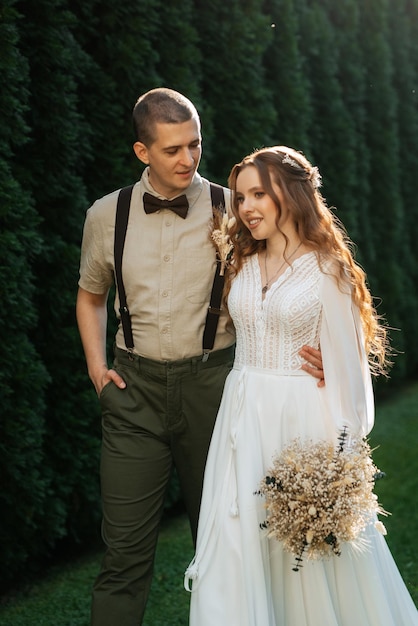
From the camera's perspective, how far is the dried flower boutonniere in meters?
3.60

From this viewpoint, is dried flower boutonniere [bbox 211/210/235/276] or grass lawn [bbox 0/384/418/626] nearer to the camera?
dried flower boutonniere [bbox 211/210/235/276]

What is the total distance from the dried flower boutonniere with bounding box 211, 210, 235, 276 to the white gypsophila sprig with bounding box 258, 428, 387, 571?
0.79 m

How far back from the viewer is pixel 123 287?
3674 millimetres

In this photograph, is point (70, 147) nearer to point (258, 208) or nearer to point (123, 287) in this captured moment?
point (123, 287)

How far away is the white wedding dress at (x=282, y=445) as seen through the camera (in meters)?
3.24

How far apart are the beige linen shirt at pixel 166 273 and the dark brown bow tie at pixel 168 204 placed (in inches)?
1.4

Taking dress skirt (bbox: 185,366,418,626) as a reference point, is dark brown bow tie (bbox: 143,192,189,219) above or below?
above

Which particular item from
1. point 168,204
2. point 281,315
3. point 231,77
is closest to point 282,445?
point 281,315

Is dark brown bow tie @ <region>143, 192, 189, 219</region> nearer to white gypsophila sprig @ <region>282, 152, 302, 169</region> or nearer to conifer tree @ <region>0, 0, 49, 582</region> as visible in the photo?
white gypsophila sprig @ <region>282, 152, 302, 169</region>

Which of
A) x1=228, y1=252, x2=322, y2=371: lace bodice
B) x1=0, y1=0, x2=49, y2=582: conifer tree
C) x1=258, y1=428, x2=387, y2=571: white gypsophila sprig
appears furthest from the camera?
x1=0, y1=0, x2=49, y2=582: conifer tree

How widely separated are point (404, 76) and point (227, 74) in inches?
181

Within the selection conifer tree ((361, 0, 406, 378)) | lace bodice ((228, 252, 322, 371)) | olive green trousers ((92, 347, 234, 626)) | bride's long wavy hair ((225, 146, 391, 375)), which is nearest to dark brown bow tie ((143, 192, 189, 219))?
bride's long wavy hair ((225, 146, 391, 375))

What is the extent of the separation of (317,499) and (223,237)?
104 centimetres

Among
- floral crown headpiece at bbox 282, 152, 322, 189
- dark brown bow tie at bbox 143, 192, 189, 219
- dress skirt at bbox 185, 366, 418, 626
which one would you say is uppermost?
floral crown headpiece at bbox 282, 152, 322, 189
